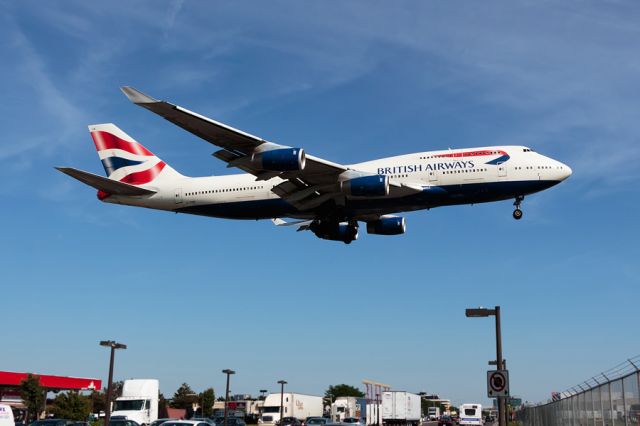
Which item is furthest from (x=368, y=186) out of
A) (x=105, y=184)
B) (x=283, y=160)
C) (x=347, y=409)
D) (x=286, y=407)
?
(x=347, y=409)

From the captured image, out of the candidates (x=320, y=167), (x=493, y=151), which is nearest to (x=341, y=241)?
(x=320, y=167)

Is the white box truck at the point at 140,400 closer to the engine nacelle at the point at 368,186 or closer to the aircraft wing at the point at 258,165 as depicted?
the aircraft wing at the point at 258,165

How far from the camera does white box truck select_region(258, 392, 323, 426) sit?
65688mm

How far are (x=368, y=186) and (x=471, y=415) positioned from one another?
141 feet

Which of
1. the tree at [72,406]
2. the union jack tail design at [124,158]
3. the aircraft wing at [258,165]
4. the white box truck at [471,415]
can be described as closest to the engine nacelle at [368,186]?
the aircraft wing at [258,165]

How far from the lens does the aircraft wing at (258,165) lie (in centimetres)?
3226

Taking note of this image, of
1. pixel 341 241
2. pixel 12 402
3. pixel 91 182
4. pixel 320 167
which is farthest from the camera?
pixel 12 402

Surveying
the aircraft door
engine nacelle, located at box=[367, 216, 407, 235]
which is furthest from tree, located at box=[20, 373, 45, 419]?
the aircraft door

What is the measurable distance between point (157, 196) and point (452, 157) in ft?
63.0

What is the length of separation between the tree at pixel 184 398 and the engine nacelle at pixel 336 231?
105972 mm

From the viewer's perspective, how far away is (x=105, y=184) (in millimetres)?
42188

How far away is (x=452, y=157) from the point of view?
3812 centimetres

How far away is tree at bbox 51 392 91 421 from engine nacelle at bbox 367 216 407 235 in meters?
46.3

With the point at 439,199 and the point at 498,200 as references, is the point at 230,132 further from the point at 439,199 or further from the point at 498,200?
the point at 498,200
